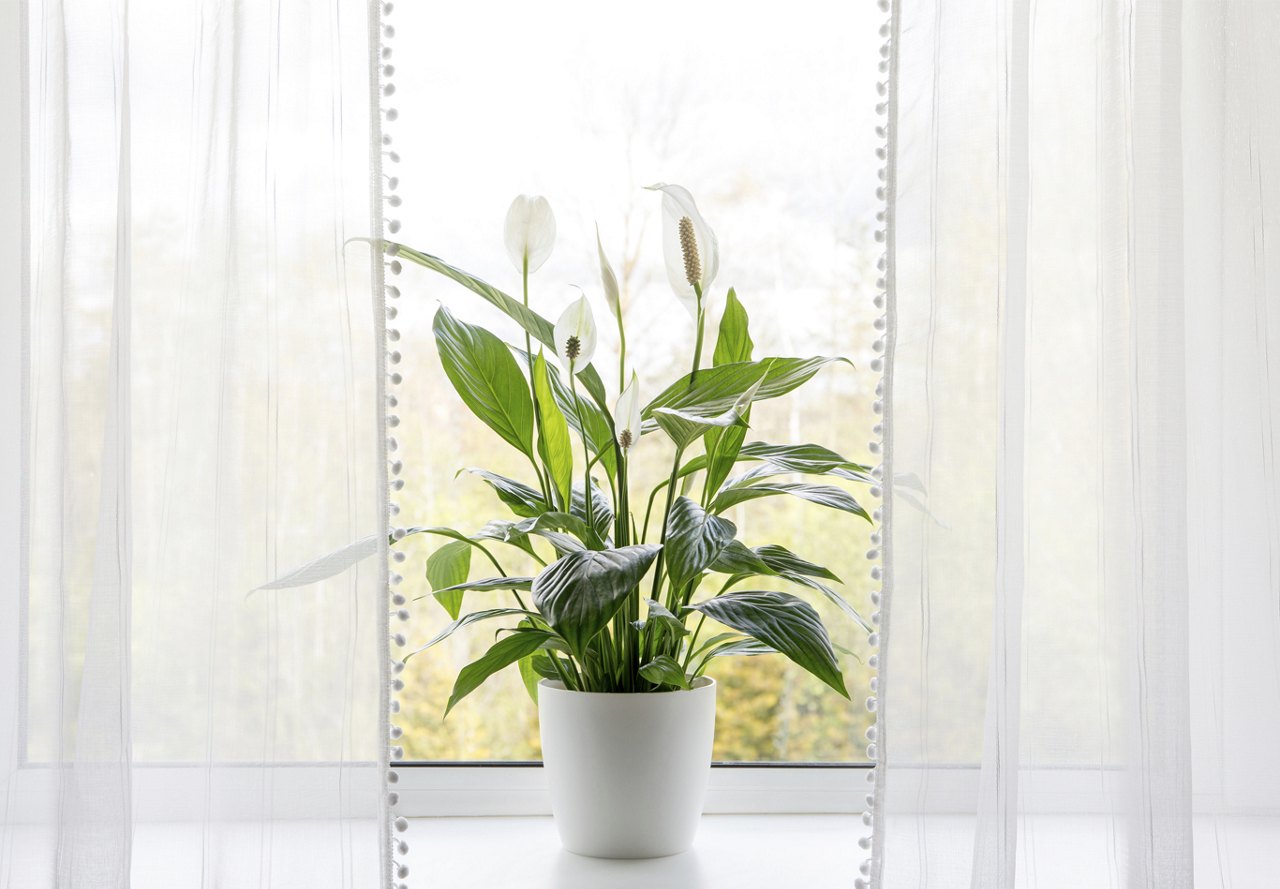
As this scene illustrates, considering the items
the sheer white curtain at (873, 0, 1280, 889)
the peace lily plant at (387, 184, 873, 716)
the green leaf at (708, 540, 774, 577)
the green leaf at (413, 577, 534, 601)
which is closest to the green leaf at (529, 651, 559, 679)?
the peace lily plant at (387, 184, 873, 716)

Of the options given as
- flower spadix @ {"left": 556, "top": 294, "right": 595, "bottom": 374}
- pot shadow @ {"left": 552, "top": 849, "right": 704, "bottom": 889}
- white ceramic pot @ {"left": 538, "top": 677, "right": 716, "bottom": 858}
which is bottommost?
pot shadow @ {"left": 552, "top": 849, "right": 704, "bottom": 889}

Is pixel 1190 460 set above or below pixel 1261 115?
below

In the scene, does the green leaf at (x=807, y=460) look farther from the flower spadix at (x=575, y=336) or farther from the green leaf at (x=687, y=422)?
the flower spadix at (x=575, y=336)

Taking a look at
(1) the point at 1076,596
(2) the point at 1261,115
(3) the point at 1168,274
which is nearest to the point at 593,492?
(1) the point at 1076,596

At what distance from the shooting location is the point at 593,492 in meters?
1.01

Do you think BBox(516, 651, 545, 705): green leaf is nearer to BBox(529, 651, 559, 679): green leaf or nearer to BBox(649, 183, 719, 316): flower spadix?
BBox(529, 651, 559, 679): green leaf

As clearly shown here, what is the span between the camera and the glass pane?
1.19 meters

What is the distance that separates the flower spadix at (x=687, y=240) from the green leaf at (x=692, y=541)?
0.69ft

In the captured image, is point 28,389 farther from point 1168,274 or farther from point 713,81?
point 1168,274

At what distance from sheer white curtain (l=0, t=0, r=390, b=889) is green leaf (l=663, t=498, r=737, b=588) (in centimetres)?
26

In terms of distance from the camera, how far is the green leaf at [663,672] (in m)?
0.92

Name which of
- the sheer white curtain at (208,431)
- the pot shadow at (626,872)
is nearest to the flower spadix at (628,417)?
the sheer white curtain at (208,431)

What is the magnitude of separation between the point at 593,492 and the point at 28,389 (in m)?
0.52

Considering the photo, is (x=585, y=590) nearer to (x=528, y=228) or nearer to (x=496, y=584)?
(x=496, y=584)
